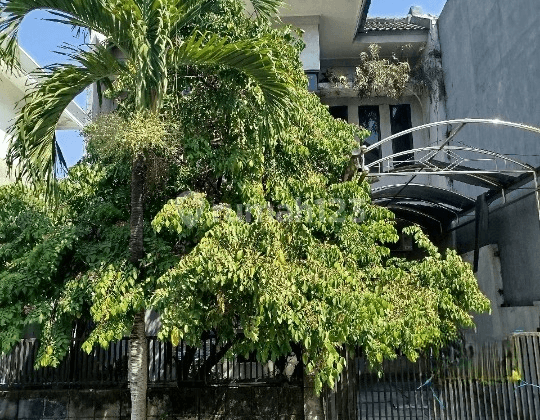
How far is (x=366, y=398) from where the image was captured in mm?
7957

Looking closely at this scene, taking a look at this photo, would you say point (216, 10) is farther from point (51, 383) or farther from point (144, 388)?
point (51, 383)

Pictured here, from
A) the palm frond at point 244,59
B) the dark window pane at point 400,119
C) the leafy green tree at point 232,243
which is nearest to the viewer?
the leafy green tree at point 232,243

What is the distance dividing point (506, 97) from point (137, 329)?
9.49 metres

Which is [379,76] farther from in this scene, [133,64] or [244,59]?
[133,64]

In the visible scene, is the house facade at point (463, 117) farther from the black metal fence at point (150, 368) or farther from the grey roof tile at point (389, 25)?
the black metal fence at point (150, 368)

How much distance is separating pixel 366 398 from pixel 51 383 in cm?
491

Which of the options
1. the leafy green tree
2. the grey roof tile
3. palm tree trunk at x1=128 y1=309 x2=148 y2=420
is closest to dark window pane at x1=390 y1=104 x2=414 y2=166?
the grey roof tile

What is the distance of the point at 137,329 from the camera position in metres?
6.50

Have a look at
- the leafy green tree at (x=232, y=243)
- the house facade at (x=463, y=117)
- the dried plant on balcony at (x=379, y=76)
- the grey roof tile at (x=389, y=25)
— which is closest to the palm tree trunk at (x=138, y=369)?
the leafy green tree at (x=232, y=243)

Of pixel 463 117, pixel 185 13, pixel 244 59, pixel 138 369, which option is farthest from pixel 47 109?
pixel 463 117

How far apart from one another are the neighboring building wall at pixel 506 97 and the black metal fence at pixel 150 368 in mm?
5836

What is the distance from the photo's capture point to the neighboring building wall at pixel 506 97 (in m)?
10.6

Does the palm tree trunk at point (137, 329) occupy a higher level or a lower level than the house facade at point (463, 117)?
lower

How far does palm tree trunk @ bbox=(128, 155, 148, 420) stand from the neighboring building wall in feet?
26.0
